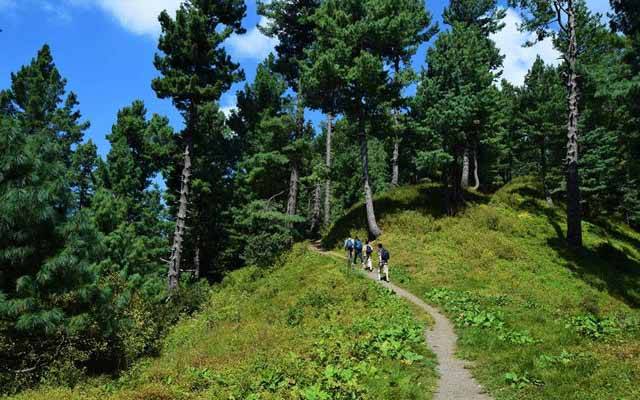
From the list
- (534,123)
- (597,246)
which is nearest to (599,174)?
(534,123)

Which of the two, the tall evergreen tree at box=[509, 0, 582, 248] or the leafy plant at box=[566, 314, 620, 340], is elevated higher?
the tall evergreen tree at box=[509, 0, 582, 248]

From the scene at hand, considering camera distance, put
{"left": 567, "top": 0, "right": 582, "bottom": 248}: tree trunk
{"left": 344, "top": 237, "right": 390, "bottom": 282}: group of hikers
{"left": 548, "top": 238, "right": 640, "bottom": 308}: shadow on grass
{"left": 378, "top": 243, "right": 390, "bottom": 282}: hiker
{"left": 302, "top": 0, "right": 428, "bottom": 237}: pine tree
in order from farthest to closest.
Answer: {"left": 302, "top": 0, "right": 428, "bottom": 237}: pine tree
{"left": 567, "top": 0, "right": 582, "bottom": 248}: tree trunk
{"left": 548, "top": 238, "right": 640, "bottom": 308}: shadow on grass
{"left": 344, "top": 237, "right": 390, "bottom": 282}: group of hikers
{"left": 378, "top": 243, "right": 390, "bottom": 282}: hiker

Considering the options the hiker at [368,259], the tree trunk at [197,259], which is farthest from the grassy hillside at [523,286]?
the tree trunk at [197,259]

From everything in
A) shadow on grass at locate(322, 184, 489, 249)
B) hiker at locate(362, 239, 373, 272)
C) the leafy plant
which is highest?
shadow on grass at locate(322, 184, 489, 249)

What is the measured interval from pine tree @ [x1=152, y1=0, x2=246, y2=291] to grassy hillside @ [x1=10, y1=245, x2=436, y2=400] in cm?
805

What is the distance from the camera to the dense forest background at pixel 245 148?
474 inches

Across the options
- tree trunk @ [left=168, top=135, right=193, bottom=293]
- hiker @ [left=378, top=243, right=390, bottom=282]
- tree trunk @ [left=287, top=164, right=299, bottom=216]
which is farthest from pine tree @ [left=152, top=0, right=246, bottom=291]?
hiker @ [left=378, top=243, right=390, bottom=282]

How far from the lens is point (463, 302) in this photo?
51.9 feet

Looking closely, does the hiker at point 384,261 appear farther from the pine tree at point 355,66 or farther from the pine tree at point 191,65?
the pine tree at point 191,65

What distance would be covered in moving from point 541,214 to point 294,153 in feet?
61.6

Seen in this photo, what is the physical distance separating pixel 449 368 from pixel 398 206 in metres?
21.4

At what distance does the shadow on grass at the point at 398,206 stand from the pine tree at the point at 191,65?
32.8 ft

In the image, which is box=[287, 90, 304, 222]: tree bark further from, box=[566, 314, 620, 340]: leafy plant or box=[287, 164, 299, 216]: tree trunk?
box=[566, 314, 620, 340]: leafy plant

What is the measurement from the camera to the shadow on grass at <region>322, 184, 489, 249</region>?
2986cm
